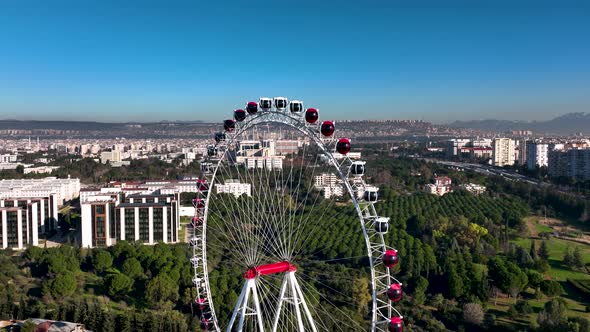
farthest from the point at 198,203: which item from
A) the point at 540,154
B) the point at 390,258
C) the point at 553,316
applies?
the point at 540,154

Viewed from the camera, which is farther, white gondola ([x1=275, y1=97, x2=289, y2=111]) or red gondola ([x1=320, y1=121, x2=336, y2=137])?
white gondola ([x1=275, y1=97, x2=289, y2=111])

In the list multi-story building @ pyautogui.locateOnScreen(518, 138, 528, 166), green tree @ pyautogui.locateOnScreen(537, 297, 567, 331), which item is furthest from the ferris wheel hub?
multi-story building @ pyautogui.locateOnScreen(518, 138, 528, 166)

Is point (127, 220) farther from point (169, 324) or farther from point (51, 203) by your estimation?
point (169, 324)

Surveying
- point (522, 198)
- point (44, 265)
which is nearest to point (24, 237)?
point (44, 265)

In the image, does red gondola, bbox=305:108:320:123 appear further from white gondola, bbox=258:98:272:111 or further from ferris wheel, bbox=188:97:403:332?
white gondola, bbox=258:98:272:111

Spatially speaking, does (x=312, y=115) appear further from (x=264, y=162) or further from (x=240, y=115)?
(x=264, y=162)

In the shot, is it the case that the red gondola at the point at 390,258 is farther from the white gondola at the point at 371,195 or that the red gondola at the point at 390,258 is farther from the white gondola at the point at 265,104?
the white gondola at the point at 265,104

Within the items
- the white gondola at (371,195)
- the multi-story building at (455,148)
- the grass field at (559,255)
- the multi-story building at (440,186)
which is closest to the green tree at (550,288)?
the grass field at (559,255)
